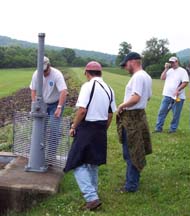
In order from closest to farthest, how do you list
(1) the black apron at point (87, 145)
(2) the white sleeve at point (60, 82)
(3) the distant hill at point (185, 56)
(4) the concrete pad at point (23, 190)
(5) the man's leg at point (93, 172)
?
(1) the black apron at point (87, 145) → (5) the man's leg at point (93, 172) → (4) the concrete pad at point (23, 190) → (2) the white sleeve at point (60, 82) → (3) the distant hill at point (185, 56)

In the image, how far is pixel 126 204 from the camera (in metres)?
6.35

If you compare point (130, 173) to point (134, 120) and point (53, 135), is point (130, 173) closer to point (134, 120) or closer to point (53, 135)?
point (134, 120)

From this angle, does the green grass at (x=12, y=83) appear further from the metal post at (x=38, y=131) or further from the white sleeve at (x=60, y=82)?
the metal post at (x=38, y=131)

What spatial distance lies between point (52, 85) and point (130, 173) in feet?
7.20

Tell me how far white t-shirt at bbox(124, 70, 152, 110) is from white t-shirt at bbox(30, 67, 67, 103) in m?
1.71

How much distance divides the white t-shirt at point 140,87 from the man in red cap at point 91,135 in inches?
16.4

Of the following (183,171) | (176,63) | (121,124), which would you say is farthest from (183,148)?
(121,124)

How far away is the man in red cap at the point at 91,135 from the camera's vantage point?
6016 mm

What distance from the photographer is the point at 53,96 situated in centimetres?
803

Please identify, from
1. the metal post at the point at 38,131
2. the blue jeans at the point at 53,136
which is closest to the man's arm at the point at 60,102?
the blue jeans at the point at 53,136

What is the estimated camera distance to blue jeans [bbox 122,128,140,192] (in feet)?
21.7

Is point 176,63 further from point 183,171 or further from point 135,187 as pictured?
point 135,187

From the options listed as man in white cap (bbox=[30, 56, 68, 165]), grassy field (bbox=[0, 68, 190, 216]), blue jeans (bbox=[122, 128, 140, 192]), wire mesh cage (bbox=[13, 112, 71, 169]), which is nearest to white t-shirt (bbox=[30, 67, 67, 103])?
man in white cap (bbox=[30, 56, 68, 165])

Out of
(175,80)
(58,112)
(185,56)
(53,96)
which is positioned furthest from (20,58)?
(58,112)
